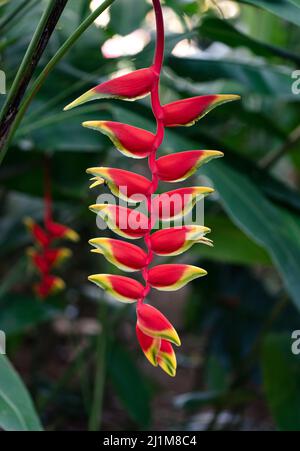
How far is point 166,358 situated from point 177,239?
64 mm

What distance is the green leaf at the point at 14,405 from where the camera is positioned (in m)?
0.54

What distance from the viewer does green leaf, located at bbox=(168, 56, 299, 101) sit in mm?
866

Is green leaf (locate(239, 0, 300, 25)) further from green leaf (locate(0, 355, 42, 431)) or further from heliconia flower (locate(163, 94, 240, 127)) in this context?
green leaf (locate(0, 355, 42, 431))

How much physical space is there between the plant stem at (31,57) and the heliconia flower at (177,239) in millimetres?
115

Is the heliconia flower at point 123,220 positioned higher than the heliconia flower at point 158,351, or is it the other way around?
the heliconia flower at point 123,220

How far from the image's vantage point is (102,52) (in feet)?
3.20

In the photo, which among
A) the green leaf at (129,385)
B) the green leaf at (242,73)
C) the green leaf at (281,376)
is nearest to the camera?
the green leaf at (242,73)

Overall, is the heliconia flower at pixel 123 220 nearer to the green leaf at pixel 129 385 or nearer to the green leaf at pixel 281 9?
the green leaf at pixel 281 9

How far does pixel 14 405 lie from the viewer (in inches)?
22.0

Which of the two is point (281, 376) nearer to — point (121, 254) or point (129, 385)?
point (129, 385)

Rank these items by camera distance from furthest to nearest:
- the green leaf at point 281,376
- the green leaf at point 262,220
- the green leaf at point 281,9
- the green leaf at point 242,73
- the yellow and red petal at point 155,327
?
the green leaf at point 281,376
the green leaf at point 242,73
the green leaf at point 262,220
the green leaf at point 281,9
the yellow and red petal at point 155,327

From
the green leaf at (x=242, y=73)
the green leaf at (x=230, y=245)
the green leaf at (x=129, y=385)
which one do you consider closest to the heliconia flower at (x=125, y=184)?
the green leaf at (x=242, y=73)

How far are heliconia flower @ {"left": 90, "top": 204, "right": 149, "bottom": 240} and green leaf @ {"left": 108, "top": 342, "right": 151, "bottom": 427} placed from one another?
3.13ft
